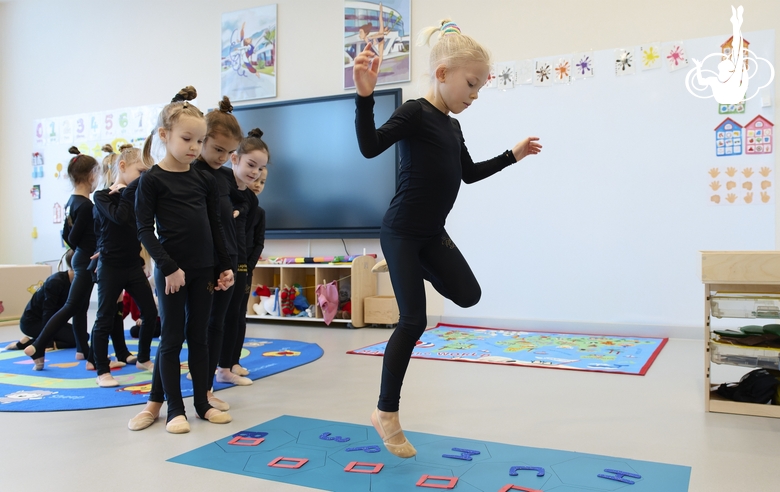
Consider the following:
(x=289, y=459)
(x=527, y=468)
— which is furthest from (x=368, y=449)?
(x=527, y=468)

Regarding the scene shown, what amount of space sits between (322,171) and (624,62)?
234 centimetres

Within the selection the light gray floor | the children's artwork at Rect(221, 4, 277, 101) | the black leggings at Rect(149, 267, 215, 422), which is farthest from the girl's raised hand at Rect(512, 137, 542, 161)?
the children's artwork at Rect(221, 4, 277, 101)

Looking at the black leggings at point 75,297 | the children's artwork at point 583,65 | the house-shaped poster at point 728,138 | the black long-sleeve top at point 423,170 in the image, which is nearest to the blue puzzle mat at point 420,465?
the black long-sleeve top at point 423,170

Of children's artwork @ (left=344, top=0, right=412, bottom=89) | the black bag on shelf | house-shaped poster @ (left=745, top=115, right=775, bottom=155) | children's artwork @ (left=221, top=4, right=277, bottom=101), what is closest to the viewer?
the black bag on shelf

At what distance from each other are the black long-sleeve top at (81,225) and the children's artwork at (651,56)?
11.2ft

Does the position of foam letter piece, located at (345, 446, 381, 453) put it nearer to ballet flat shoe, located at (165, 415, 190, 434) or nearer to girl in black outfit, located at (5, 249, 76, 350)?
ballet flat shoe, located at (165, 415, 190, 434)

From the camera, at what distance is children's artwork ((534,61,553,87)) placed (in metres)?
4.38

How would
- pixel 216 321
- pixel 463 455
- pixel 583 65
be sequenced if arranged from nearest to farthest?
pixel 463 455 < pixel 216 321 < pixel 583 65

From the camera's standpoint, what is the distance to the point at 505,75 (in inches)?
178

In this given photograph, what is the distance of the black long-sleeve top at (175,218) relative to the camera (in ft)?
6.50

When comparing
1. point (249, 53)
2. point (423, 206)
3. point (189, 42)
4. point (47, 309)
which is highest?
point (189, 42)

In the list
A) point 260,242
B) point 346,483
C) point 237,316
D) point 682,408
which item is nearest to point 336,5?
point 260,242

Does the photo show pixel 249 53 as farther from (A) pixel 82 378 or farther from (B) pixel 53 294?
(A) pixel 82 378

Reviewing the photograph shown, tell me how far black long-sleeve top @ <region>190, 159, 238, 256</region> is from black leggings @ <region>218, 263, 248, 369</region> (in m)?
0.24
